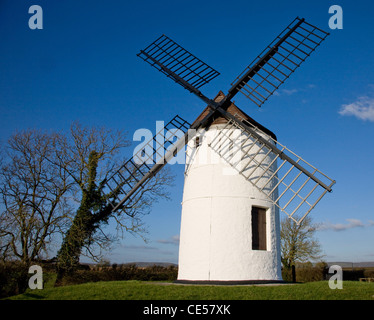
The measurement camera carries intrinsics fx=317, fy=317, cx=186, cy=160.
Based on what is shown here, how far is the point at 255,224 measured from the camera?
448 inches

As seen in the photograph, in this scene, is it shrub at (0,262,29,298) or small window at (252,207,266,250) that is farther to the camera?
shrub at (0,262,29,298)

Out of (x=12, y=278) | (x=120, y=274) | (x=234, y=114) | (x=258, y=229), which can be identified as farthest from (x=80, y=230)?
(x=234, y=114)

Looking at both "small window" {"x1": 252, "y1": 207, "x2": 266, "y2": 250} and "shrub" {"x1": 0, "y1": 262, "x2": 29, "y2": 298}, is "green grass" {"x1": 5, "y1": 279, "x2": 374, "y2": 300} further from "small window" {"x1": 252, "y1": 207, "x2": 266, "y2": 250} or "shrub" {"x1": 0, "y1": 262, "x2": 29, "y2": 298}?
"shrub" {"x1": 0, "y1": 262, "x2": 29, "y2": 298}

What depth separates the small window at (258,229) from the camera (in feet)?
36.7

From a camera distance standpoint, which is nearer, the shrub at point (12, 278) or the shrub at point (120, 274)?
the shrub at point (12, 278)

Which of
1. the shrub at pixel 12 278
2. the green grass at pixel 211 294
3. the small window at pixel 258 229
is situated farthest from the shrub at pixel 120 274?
the small window at pixel 258 229

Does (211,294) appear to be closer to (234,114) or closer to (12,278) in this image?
(234,114)

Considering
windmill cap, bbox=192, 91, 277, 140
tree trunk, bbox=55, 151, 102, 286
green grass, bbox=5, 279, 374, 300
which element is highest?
windmill cap, bbox=192, 91, 277, 140

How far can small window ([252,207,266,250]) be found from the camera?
11180mm

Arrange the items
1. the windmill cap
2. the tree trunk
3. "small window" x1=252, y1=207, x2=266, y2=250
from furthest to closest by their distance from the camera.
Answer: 1. the tree trunk
2. the windmill cap
3. "small window" x1=252, y1=207, x2=266, y2=250

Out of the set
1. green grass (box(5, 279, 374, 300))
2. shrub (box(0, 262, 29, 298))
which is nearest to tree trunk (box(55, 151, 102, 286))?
shrub (box(0, 262, 29, 298))

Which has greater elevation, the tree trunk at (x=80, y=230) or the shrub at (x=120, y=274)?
the tree trunk at (x=80, y=230)

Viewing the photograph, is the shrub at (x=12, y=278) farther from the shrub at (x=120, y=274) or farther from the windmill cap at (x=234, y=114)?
the windmill cap at (x=234, y=114)
